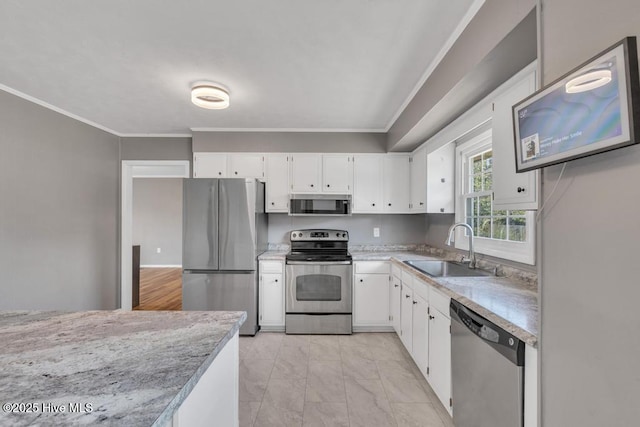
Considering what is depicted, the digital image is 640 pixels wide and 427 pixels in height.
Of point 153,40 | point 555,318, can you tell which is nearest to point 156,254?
point 153,40

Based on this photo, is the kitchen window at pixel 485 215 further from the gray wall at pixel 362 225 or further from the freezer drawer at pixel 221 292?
the freezer drawer at pixel 221 292

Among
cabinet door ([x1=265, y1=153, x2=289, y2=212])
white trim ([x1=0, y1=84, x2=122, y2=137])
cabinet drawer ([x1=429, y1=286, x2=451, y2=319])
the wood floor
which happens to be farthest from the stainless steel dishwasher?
white trim ([x1=0, y1=84, x2=122, y2=137])

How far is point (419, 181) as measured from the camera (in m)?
3.11

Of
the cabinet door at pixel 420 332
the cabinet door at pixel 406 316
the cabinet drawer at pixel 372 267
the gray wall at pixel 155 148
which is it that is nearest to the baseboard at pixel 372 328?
the cabinet door at pixel 406 316

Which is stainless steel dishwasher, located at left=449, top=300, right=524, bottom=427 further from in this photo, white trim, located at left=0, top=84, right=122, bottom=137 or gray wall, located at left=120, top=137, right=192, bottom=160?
white trim, located at left=0, top=84, right=122, bottom=137

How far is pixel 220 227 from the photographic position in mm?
3062

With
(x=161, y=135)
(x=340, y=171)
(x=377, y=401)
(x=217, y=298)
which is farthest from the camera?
(x=161, y=135)

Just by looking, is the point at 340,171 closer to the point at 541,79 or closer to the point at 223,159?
the point at 223,159

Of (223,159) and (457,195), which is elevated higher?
(223,159)

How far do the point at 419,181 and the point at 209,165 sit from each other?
8.91ft

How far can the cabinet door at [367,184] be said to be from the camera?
3.44 m

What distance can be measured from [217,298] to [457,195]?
9.80 ft

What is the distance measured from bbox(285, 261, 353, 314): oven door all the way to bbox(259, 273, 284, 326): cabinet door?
0.10 metres

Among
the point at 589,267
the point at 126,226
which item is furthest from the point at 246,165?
Answer: the point at 589,267
